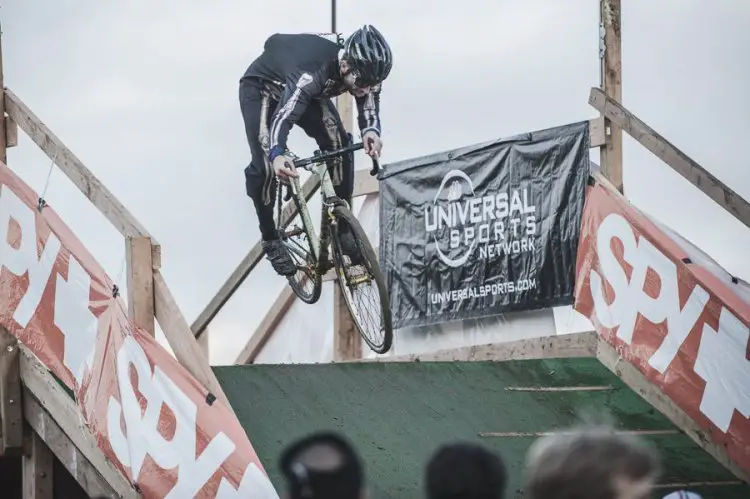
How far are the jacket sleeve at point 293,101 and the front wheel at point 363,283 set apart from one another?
2.31ft

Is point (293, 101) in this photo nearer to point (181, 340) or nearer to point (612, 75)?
point (612, 75)

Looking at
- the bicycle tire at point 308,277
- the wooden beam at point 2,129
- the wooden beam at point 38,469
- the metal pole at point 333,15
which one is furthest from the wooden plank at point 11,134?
the metal pole at point 333,15

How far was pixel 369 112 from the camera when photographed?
361 inches

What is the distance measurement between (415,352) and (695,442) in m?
2.80

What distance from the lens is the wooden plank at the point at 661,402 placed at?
786 centimetres

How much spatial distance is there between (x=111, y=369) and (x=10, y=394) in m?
1.16

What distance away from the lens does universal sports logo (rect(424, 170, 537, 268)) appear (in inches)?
374

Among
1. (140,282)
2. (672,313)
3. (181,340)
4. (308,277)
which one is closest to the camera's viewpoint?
(181,340)

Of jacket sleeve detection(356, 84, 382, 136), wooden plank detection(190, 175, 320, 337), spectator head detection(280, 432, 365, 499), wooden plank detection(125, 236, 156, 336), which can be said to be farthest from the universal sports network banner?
spectator head detection(280, 432, 365, 499)

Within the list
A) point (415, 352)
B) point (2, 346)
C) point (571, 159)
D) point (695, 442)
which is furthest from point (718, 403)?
point (2, 346)

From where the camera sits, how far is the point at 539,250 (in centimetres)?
934

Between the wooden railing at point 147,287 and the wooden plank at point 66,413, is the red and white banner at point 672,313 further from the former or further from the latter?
the wooden plank at point 66,413

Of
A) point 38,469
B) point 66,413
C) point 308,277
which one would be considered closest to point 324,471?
point 66,413

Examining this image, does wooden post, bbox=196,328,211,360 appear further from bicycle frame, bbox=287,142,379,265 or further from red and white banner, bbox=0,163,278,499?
red and white banner, bbox=0,163,278,499
